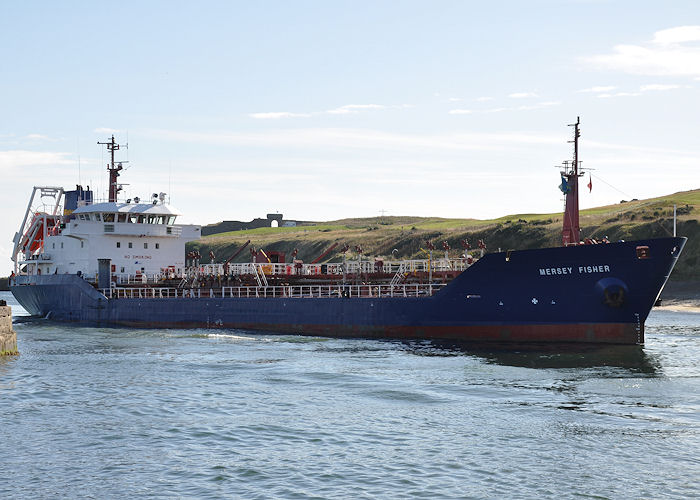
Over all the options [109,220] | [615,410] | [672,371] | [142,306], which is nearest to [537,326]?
[672,371]

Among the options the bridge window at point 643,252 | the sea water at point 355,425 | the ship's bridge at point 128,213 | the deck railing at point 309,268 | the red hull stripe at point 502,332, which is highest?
the ship's bridge at point 128,213

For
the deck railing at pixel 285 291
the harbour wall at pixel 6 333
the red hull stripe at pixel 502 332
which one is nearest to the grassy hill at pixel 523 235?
the deck railing at pixel 285 291

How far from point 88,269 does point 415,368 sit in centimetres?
3196

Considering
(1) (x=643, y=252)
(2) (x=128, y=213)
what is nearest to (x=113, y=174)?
(2) (x=128, y=213)

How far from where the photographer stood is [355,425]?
63.0 feet

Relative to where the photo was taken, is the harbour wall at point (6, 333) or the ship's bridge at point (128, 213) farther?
the ship's bridge at point (128, 213)

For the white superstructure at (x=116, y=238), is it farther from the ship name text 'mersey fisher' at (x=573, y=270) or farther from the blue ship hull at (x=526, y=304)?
the ship name text 'mersey fisher' at (x=573, y=270)

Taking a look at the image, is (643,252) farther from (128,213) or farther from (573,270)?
(128,213)

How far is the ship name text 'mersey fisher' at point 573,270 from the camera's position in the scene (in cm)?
3198

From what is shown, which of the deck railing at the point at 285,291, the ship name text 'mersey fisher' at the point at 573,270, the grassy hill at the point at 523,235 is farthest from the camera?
Result: the grassy hill at the point at 523,235

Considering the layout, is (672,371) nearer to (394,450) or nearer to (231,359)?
(394,450)

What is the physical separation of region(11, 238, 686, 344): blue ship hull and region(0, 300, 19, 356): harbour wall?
572 inches

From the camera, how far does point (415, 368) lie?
2827 cm

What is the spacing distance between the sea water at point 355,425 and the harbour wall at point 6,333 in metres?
0.74
